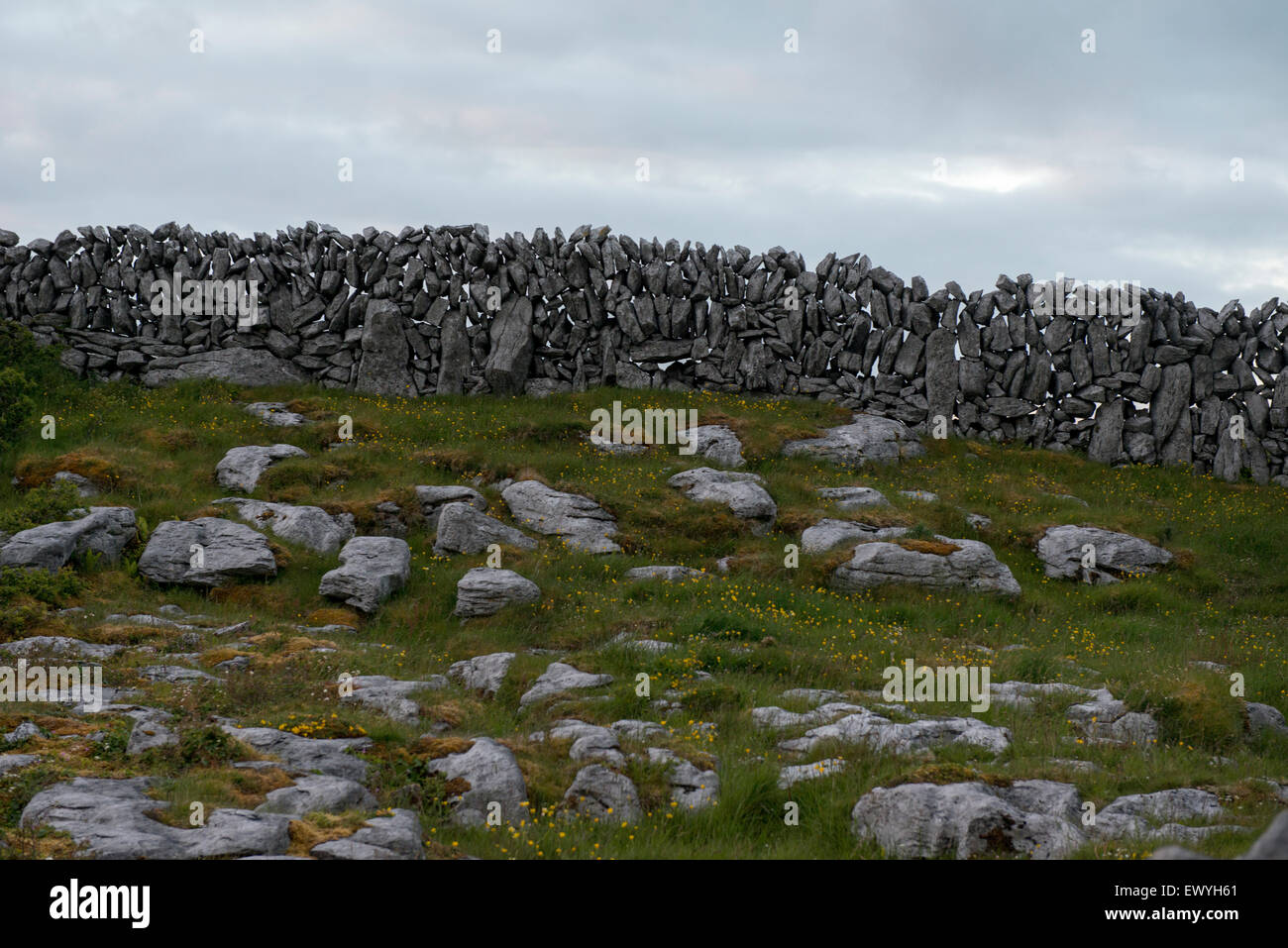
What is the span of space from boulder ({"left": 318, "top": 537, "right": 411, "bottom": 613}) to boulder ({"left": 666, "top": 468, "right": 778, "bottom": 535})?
23.4ft

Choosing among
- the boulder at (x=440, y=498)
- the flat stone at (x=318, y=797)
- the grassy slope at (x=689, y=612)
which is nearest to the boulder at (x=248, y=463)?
the grassy slope at (x=689, y=612)

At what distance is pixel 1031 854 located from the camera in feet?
30.6

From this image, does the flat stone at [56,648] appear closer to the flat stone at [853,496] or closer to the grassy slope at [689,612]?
the grassy slope at [689,612]

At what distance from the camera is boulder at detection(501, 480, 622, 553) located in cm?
2128

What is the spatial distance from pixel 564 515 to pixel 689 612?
17.2ft

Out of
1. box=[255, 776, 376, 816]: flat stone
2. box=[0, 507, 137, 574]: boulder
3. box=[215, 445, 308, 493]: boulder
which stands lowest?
box=[255, 776, 376, 816]: flat stone

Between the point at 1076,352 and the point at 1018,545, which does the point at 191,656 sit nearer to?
the point at 1018,545

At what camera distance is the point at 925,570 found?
20.0 m

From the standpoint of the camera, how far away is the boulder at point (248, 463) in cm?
2312

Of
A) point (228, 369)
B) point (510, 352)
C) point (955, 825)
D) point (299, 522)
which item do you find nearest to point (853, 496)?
point (510, 352)

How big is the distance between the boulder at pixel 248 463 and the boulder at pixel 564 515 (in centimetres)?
545

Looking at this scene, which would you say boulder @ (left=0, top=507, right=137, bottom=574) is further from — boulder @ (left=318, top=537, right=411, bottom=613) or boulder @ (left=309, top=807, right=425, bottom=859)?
boulder @ (left=309, top=807, right=425, bottom=859)

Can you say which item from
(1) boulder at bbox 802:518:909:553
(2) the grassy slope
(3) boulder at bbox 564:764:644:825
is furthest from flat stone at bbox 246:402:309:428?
(3) boulder at bbox 564:764:644:825
